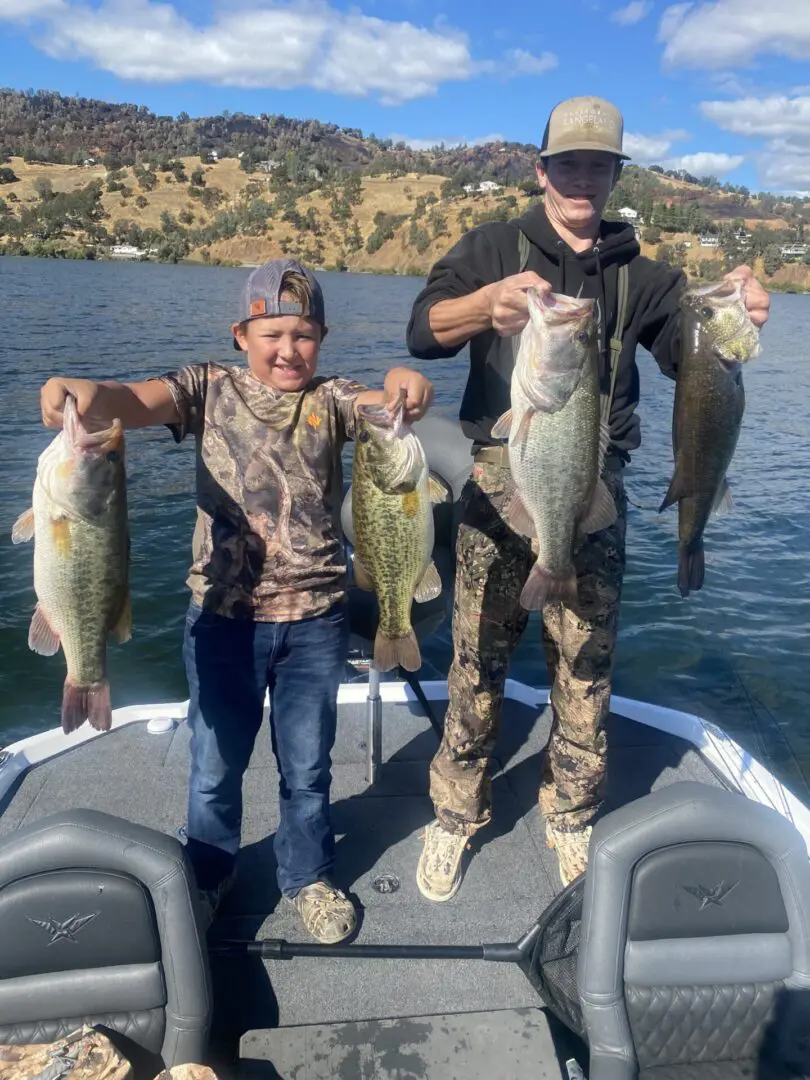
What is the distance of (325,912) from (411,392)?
2.47 meters

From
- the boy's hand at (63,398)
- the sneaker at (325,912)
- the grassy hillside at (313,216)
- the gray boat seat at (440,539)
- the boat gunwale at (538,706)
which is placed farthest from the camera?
the grassy hillside at (313,216)

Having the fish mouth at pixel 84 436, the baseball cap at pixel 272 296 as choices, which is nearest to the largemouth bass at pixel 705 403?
the baseball cap at pixel 272 296

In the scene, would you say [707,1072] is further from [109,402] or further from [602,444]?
[109,402]

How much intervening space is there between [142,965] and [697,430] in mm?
3134

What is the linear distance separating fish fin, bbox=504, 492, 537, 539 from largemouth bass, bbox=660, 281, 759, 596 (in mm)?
670

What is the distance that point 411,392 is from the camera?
10.2ft

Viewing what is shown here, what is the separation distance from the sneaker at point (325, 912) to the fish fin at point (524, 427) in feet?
7.72

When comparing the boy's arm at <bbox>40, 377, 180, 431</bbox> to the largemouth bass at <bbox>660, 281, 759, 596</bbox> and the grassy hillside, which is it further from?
the grassy hillside

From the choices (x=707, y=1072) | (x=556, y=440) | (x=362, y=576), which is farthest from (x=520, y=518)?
(x=707, y=1072)

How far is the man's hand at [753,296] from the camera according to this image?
10.8 ft

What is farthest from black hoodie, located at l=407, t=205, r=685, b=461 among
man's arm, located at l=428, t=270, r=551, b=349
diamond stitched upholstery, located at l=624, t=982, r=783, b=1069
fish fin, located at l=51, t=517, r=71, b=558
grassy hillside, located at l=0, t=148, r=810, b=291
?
grassy hillside, located at l=0, t=148, r=810, b=291

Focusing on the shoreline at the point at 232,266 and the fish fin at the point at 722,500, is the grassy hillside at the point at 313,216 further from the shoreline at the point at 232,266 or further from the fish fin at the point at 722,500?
the fish fin at the point at 722,500

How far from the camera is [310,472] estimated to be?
3508mm

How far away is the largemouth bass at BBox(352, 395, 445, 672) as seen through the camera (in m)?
3.10
